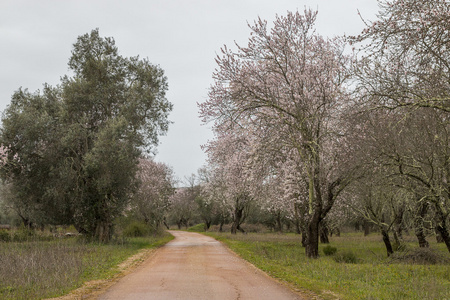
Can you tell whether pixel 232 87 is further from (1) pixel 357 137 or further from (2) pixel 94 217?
(2) pixel 94 217

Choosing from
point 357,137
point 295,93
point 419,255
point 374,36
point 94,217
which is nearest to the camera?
point 374,36

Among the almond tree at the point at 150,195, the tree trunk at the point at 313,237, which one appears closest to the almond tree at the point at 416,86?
the tree trunk at the point at 313,237

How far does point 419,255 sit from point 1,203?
5191 cm

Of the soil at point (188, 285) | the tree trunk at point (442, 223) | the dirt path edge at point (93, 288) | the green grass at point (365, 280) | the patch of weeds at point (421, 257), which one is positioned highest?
the tree trunk at point (442, 223)

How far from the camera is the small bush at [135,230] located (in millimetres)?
36094

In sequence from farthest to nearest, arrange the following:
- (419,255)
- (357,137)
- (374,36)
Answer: (419,255), (357,137), (374,36)

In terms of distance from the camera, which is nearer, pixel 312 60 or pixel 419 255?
pixel 419 255

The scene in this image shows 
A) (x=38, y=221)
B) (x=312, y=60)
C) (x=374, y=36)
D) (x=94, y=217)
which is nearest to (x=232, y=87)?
(x=312, y=60)

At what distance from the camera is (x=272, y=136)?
18312mm

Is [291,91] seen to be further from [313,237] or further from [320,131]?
[313,237]

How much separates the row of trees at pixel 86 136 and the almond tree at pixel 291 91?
932 centimetres

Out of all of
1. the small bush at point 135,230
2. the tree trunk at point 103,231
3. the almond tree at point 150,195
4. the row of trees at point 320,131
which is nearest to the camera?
the row of trees at point 320,131

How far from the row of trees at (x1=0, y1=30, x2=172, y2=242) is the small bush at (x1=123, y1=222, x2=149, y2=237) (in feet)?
26.9

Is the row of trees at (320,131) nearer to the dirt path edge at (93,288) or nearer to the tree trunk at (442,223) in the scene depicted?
the tree trunk at (442,223)
